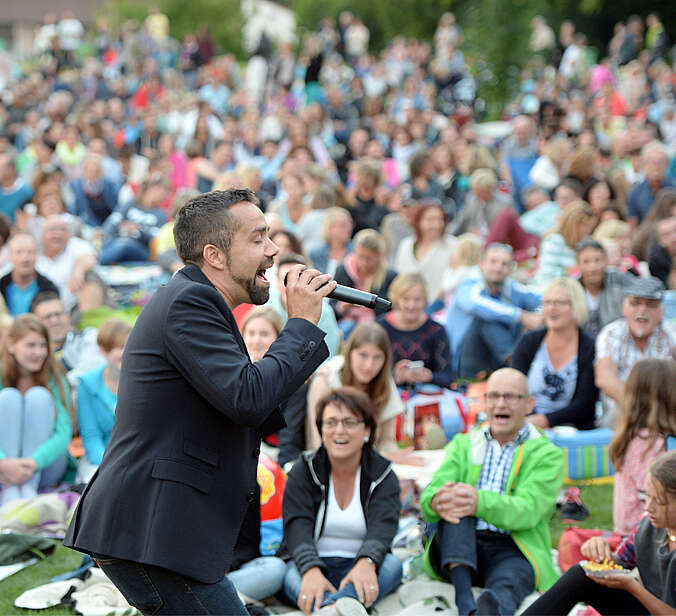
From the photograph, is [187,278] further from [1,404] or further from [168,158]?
[168,158]

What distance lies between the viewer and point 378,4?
30.4 metres

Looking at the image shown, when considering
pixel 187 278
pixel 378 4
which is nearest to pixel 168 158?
pixel 187 278

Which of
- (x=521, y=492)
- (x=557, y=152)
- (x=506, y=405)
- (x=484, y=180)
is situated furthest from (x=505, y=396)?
(x=557, y=152)

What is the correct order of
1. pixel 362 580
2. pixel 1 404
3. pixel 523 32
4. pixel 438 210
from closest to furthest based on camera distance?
1. pixel 362 580
2. pixel 1 404
3. pixel 438 210
4. pixel 523 32

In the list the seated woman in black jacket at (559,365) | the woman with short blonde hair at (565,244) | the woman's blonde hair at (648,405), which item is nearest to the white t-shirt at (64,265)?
the woman with short blonde hair at (565,244)

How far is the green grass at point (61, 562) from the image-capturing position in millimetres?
4748

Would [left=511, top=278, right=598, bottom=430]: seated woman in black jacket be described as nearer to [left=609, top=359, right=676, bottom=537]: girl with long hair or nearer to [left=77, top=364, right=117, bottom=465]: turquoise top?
[left=609, top=359, right=676, bottom=537]: girl with long hair

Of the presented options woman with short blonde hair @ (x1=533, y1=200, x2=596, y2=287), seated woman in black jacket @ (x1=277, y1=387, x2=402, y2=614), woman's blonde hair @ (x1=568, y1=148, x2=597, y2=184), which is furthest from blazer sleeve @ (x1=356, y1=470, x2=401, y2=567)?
woman's blonde hair @ (x1=568, y1=148, x2=597, y2=184)

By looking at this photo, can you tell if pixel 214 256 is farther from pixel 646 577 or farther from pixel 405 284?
pixel 405 284

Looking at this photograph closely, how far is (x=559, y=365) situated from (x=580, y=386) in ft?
0.60

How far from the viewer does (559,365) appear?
21.3ft

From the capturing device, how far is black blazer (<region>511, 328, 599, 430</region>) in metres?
6.40

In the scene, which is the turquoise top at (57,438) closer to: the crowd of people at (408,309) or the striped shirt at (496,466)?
the crowd of people at (408,309)

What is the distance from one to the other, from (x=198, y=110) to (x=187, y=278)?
13.3 meters
